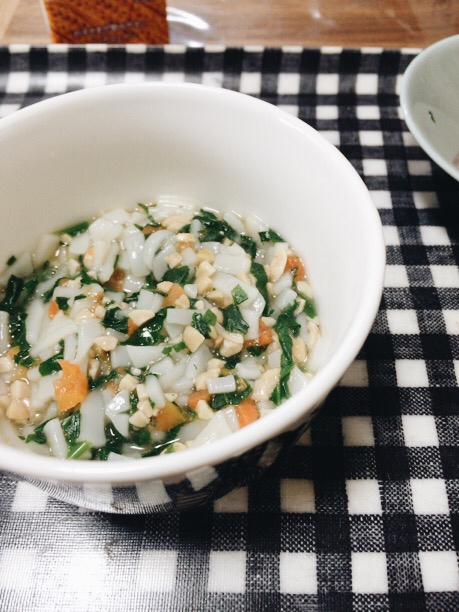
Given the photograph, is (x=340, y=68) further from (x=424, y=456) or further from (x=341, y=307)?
(x=424, y=456)

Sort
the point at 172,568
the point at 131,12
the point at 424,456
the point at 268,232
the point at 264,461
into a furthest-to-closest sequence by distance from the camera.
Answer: the point at 131,12
the point at 268,232
the point at 424,456
the point at 172,568
the point at 264,461

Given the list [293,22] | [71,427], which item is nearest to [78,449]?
[71,427]

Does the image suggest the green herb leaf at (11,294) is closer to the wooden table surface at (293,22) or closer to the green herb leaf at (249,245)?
the green herb leaf at (249,245)

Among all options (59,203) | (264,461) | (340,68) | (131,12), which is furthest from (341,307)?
(131,12)

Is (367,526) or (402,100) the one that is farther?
(402,100)

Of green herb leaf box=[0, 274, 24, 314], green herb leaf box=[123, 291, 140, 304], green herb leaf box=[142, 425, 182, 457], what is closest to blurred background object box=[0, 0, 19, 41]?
green herb leaf box=[0, 274, 24, 314]

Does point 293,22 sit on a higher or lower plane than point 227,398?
higher

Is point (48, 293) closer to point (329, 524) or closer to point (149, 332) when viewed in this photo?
point (149, 332)
